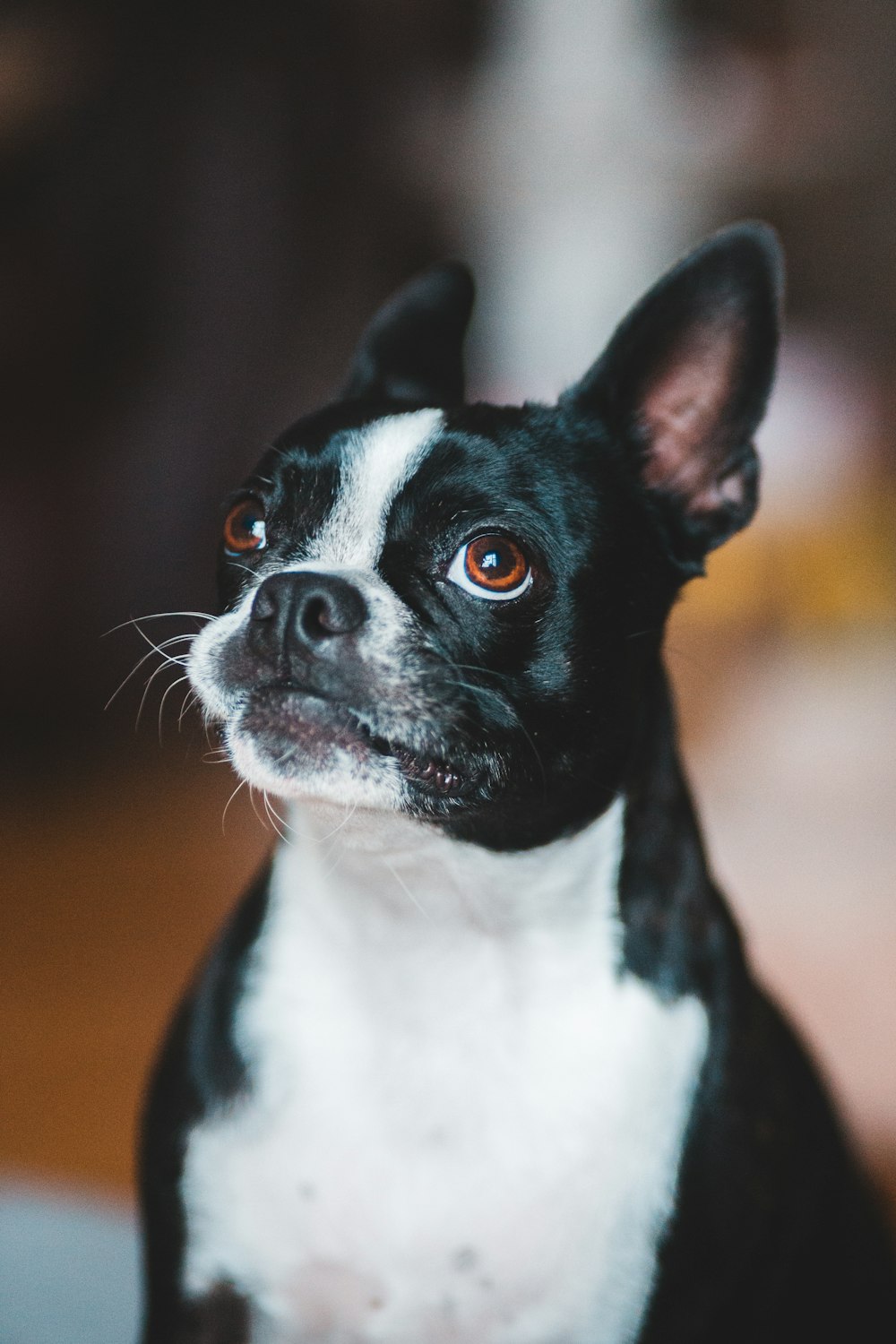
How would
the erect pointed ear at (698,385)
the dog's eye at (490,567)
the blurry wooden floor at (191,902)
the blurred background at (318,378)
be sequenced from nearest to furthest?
the dog's eye at (490,567) → the erect pointed ear at (698,385) → the blurry wooden floor at (191,902) → the blurred background at (318,378)

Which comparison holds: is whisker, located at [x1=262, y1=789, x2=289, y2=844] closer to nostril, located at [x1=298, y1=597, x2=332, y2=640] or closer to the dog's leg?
nostril, located at [x1=298, y1=597, x2=332, y2=640]

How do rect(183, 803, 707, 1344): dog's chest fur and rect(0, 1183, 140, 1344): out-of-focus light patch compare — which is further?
rect(0, 1183, 140, 1344): out-of-focus light patch

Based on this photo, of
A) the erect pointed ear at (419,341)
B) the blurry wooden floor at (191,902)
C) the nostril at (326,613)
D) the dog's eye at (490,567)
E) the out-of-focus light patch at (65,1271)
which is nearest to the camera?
the nostril at (326,613)

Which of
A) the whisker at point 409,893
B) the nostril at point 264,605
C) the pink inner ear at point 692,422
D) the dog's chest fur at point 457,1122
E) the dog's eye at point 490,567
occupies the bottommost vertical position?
the dog's chest fur at point 457,1122

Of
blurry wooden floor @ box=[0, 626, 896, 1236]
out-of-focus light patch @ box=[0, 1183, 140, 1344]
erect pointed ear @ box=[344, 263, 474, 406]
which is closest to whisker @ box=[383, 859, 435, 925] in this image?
erect pointed ear @ box=[344, 263, 474, 406]

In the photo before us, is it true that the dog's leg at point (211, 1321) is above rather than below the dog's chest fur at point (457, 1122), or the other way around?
below

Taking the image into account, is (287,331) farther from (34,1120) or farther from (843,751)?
(34,1120)

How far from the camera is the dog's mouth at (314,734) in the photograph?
1.25m

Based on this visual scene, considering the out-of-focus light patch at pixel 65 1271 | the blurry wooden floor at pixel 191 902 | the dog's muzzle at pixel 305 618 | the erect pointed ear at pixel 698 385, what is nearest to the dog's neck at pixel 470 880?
the dog's muzzle at pixel 305 618

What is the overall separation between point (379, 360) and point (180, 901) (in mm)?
2324

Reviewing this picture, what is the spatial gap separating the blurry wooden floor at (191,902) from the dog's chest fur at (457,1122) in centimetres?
98

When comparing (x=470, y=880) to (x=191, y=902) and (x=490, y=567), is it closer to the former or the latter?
(x=490, y=567)

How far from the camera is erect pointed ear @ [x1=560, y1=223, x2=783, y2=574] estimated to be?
1.43 metres

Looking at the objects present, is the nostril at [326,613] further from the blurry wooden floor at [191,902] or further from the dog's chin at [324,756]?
the blurry wooden floor at [191,902]
